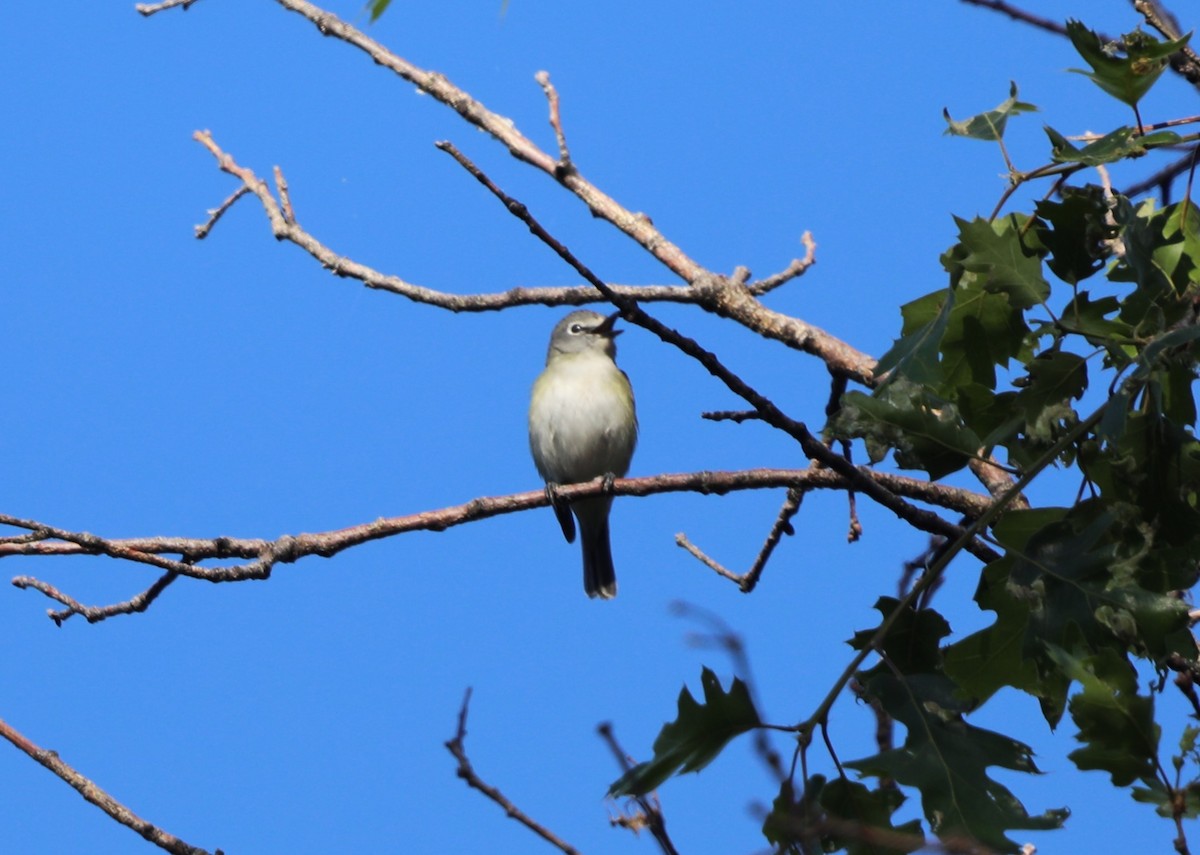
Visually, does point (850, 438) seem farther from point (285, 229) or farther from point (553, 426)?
point (553, 426)

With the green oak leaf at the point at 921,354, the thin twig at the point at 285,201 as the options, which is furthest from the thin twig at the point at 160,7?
the green oak leaf at the point at 921,354

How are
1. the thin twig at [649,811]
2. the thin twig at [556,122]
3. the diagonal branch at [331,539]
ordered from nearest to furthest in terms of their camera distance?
the thin twig at [649,811]
the diagonal branch at [331,539]
the thin twig at [556,122]

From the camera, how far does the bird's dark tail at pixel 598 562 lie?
9008 millimetres

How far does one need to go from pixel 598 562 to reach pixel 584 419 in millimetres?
1208

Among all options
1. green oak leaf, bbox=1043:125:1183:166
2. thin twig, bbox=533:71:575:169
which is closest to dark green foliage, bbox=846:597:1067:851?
green oak leaf, bbox=1043:125:1183:166

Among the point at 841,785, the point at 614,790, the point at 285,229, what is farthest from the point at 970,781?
the point at 285,229

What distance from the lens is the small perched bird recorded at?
27.3 feet

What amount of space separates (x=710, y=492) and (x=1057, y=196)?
1.14 metres

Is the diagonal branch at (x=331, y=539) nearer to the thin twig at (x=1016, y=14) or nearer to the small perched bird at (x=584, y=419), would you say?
the thin twig at (x=1016, y=14)

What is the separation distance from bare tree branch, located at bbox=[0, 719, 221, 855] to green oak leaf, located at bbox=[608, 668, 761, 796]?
41.4 inches

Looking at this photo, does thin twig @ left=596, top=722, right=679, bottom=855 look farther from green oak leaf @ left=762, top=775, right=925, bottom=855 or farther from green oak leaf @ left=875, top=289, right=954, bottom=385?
green oak leaf @ left=875, top=289, right=954, bottom=385

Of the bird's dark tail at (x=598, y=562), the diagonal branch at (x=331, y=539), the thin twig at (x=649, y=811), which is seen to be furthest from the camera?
the bird's dark tail at (x=598, y=562)

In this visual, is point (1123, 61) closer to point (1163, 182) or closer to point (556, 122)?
point (1163, 182)

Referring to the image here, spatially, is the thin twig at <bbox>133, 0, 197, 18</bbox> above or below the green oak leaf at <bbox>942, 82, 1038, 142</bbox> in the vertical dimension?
above
